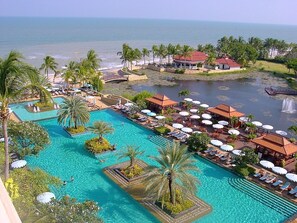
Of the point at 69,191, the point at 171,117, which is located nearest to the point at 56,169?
the point at 69,191

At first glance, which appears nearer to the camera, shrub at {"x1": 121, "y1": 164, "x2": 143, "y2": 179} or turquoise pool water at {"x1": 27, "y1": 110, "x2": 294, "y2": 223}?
turquoise pool water at {"x1": 27, "y1": 110, "x2": 294, "y2": 223}

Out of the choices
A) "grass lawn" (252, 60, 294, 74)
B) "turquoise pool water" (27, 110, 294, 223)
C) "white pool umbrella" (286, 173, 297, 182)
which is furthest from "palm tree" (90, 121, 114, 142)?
"grass lawn" (252, 60, 294, 74)

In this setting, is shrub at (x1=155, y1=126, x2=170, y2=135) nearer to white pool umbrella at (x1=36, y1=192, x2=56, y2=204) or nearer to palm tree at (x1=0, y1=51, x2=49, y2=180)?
white pool umbrella at (x1=36, y1=192, x2=56, y2=204)

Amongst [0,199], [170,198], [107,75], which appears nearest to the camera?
[0,199]

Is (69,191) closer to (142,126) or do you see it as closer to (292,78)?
(142,126)

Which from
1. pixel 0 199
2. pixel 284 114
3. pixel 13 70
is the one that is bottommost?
pixel 284 114

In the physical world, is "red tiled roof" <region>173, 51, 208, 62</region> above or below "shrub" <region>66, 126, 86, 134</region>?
above

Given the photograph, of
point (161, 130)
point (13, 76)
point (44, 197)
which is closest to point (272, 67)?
point (161, 130)

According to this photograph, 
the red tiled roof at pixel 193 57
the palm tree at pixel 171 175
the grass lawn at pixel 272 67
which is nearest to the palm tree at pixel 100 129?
the palm tree at pixel 171 175
